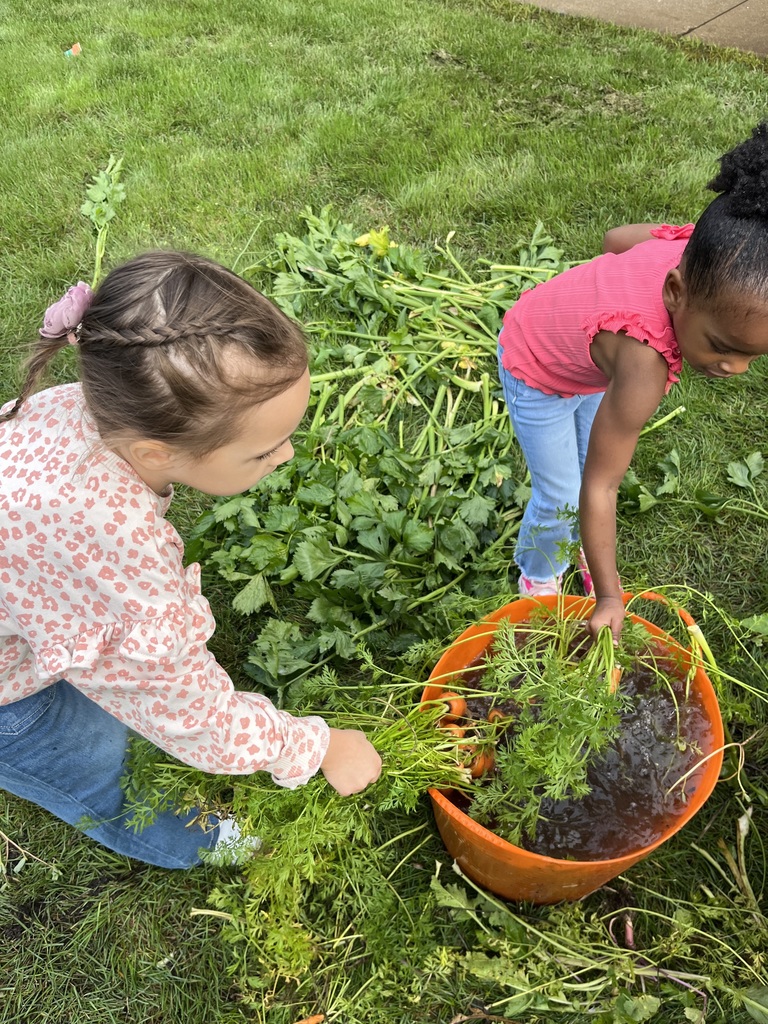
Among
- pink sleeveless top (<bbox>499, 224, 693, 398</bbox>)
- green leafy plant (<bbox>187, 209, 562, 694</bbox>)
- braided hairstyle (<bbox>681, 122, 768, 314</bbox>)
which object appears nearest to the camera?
braided hairstyle (<bbox>681, 122, 768, 314</bbox>)

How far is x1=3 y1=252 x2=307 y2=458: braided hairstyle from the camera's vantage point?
111 centimetres

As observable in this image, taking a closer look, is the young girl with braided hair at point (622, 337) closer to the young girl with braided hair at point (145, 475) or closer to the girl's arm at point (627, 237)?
the girl's arm at point (627, 237)

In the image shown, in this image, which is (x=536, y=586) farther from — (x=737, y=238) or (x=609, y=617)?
(x=737, y=238)

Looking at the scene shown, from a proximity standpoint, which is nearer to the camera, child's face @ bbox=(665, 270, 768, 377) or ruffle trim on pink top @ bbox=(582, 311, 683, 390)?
child's face @ bbox=(665, 270, 768, 377)

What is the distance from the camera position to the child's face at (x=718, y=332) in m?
1.32

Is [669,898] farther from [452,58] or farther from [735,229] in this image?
[452,58]

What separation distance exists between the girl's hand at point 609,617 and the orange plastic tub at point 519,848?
2.0 inches

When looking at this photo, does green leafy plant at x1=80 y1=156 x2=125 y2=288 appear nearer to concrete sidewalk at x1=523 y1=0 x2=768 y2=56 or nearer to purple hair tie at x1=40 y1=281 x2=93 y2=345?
purple hair tie at x1=40 y1=281 x2=93 y2=345

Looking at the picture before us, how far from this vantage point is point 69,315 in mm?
1164

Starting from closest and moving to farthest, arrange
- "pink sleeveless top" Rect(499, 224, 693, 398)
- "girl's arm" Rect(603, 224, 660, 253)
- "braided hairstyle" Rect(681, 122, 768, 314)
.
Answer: "braided hairstyle" Rect(681, 122, 768, 314)
"pink sleeveless top" Rect(499, 224, 693, 398)
"girl's arm" Rect(603, 224, 660, 253)

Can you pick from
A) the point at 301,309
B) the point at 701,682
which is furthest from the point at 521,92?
the point at 701,682

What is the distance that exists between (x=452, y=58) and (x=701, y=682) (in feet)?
13.9

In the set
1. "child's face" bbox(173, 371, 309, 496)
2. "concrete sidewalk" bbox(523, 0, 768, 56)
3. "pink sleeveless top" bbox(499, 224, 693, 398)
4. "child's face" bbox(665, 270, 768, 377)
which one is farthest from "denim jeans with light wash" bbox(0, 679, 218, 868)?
"concrete sidewalk" bbox(523, 0, 768, 56)

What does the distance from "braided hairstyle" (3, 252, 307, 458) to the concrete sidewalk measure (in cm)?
480
